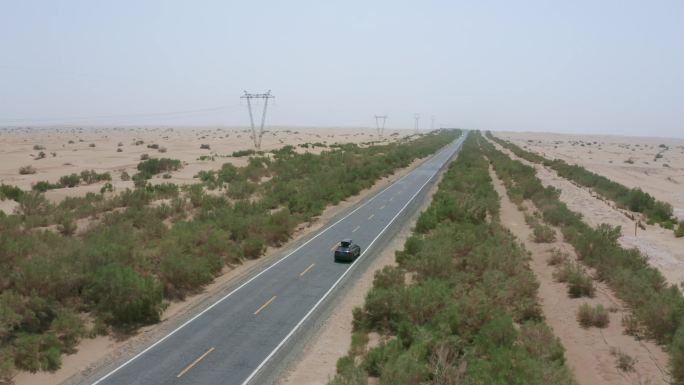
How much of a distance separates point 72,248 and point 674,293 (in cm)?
2514

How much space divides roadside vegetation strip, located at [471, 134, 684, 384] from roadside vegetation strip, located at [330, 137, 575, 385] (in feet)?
10.3

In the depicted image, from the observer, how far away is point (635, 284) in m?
20.0

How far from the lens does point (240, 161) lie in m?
74.3

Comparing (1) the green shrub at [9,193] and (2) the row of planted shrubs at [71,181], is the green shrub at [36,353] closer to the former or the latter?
(1) the green shrub at [9,193]

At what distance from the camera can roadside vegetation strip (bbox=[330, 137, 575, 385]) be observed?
1339 cm

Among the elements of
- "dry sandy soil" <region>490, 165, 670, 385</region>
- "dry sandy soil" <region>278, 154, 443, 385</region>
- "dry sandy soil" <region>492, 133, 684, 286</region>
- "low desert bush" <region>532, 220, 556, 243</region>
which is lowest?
"dry sandy soil" <region>278, 154, 443, 385</region>

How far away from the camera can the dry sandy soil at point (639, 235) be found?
2577cm

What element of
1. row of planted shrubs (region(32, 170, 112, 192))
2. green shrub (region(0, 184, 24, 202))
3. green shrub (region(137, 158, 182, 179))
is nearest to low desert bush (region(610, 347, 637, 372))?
green shrub (region(0, 184, 24, 202))

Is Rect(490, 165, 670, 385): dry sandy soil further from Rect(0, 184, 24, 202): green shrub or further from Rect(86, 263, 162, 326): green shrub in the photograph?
Rect(0, 184, 24, 202): green shrub

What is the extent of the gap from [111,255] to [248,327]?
7.94 metres

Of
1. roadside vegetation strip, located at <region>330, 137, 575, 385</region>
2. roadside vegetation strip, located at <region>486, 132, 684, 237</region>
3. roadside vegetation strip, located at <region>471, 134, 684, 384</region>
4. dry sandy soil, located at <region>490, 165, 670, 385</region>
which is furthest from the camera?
roadside vegetation strip, located at <region>486, 132, 684, 237</region>

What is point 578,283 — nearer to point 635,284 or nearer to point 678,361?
point 635,284

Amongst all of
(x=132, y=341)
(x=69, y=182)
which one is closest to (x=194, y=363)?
(x=132, y=341)

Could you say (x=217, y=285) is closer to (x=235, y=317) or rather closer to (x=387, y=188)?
(x=235, y=317)
